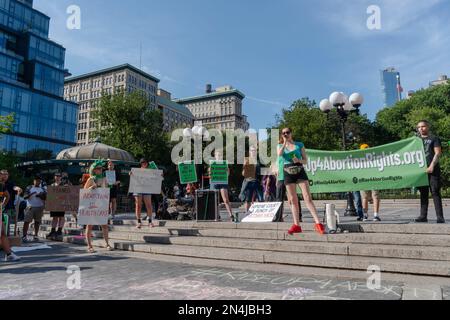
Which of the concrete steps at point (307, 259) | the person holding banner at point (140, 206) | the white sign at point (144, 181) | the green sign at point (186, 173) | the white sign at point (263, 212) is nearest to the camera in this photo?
the concrete steps at point (307, 259)

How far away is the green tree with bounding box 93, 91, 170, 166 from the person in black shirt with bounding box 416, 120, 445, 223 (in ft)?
93.4

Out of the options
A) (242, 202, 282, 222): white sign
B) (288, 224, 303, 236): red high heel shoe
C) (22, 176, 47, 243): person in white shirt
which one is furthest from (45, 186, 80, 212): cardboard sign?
(288, 224, 303, 236): red high heel shoe

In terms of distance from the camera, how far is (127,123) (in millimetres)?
33031

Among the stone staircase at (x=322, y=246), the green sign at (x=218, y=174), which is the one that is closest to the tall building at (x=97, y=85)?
the green sign at (x=218, y=174)

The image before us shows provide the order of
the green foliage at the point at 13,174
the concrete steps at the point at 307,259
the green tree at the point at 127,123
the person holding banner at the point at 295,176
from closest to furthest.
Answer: the concrete steps at the point at 307,259 → the person holding banner at the point at 295,176 → the green foliage at the point at 13,174 → the green tree at the point at 127,123

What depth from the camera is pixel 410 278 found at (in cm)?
450

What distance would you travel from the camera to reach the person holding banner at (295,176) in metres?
6.55

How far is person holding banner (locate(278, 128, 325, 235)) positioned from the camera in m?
6.55

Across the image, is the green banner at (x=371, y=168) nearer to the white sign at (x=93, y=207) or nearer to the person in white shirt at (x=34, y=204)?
the white sign at (x=93, y=207)

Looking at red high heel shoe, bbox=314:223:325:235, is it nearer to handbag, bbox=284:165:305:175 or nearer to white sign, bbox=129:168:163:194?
handbag, bbox=284:165:305:175

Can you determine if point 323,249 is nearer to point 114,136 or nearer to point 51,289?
point 51,289

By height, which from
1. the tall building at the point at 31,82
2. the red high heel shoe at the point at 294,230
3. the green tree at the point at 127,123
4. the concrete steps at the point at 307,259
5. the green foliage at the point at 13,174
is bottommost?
the concrete steps at the point at 307,259

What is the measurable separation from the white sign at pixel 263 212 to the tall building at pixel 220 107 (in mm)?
147093

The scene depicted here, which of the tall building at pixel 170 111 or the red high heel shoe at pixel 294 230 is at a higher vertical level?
the tall building at pixel 170 111
